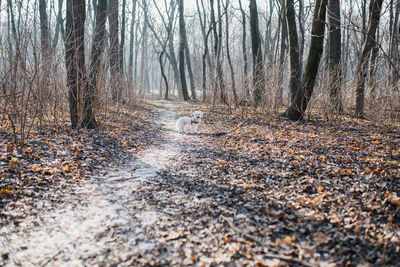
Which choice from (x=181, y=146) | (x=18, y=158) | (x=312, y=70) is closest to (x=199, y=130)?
(x=181, y=146)

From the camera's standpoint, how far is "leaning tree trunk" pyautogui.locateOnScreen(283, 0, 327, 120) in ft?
26.4

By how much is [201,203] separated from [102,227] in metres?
1.31

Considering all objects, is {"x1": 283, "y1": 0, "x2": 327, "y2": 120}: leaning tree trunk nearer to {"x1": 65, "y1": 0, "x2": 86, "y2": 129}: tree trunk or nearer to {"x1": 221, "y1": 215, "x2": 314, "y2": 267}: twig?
{"x1": 65, "y1": 0, "x2": 86, "y2": 129}: tree trunk

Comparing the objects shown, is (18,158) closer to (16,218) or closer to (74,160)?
(74,160)

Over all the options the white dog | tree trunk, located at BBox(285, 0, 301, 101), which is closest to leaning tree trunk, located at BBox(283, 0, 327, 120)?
tree trunk, located at BBox(285, 0, 301, 101)

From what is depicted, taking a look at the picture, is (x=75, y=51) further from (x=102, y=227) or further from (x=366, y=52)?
(x=366, y=52)

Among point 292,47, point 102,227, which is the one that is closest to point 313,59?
point 292,47

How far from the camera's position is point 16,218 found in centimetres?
330

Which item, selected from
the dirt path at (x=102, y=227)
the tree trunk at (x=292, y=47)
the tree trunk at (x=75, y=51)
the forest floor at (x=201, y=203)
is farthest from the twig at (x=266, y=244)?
the tree trunk at (x=292, y=47)

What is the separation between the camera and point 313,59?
27.3ft

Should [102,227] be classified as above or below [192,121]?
below

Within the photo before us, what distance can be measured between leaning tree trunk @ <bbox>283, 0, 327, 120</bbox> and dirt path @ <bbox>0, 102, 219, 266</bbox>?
598 cm

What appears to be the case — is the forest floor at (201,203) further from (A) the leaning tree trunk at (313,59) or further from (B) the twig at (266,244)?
(A) the leaning tree trunk at (313,59)

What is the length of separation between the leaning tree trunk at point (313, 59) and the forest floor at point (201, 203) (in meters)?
2.40
